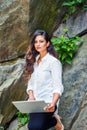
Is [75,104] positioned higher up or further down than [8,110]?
higher up

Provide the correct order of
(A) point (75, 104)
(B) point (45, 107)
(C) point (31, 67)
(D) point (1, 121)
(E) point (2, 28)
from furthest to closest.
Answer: (E) point (2, 28), (D) point (1, 121), (A) point (75, 104), (C) point (31, 67), (B) point (45, 107)

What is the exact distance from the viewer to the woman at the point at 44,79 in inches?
187

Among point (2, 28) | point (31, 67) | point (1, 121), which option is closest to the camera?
point (31, 67)

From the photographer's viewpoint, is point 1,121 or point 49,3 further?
point 49,3

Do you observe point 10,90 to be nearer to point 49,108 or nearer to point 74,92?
point 74,92

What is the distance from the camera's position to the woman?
476 centimetres

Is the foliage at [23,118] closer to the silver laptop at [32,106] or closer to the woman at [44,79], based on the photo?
the woman at [44,79]

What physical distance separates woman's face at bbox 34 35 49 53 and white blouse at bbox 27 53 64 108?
0.41 feet

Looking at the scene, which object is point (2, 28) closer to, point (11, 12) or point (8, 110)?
point (11, 12)

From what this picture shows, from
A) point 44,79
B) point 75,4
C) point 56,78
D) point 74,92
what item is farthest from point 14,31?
point 56,78

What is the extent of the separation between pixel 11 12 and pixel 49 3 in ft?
2.91

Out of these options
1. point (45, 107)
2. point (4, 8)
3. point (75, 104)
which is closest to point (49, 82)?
point (45, 107)

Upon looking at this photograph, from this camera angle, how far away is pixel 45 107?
4.65 meters

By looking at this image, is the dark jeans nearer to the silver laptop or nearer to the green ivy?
the silver laptop
